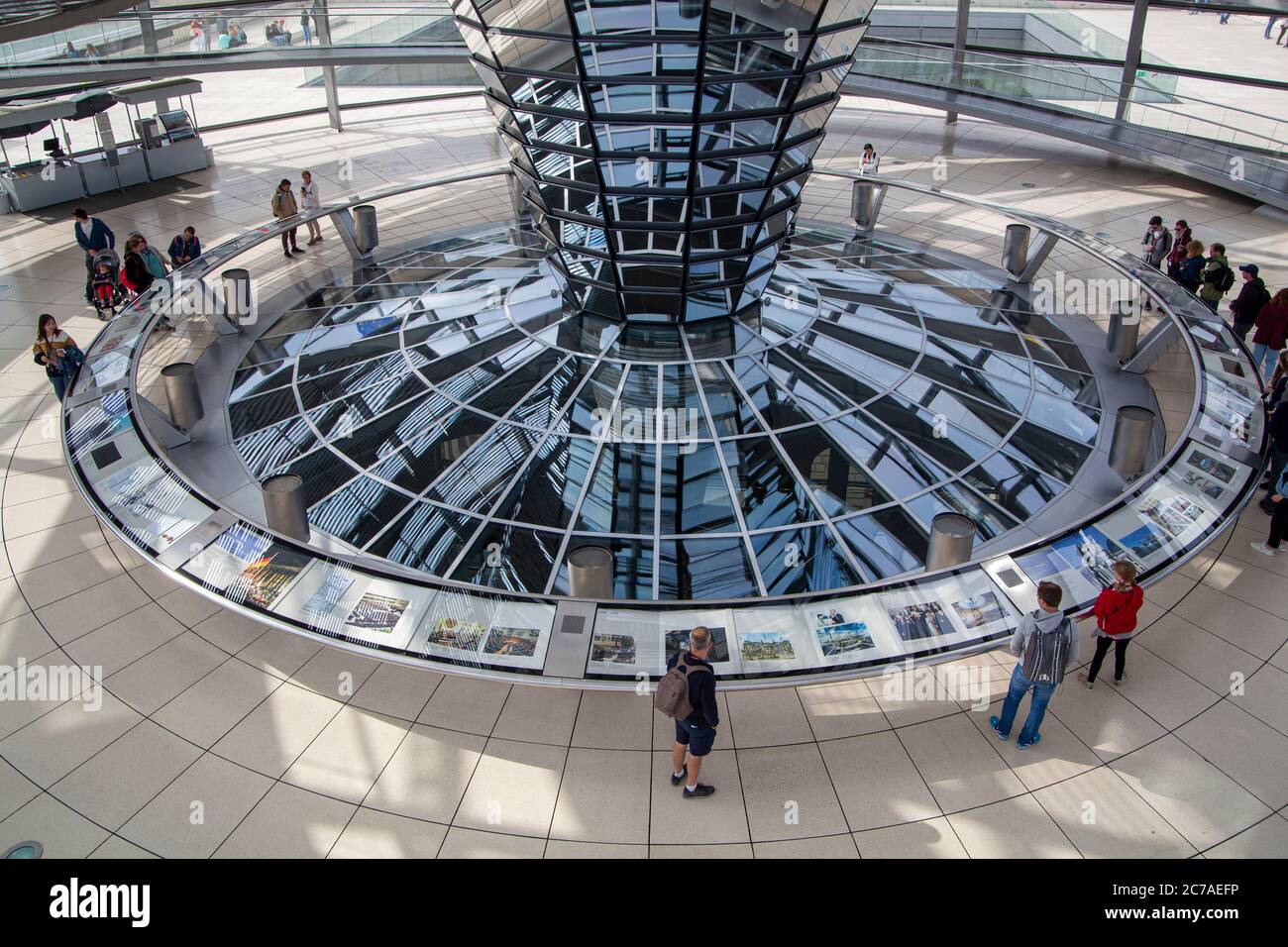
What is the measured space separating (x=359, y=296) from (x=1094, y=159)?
1985cm

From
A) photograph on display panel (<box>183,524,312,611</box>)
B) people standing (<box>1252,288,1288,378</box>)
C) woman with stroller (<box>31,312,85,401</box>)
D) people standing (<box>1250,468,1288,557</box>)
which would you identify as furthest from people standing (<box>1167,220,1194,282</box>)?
woman with stroller (<box>31,312,85,401</box>)

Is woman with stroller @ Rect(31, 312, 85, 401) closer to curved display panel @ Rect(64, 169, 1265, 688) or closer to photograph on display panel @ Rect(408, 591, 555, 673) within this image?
curved display panel @ Rect(64, 169, 1265, 688)

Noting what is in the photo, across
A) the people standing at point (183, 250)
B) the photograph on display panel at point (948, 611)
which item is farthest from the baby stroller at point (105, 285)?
the photograph on display panel at point (948, 611)

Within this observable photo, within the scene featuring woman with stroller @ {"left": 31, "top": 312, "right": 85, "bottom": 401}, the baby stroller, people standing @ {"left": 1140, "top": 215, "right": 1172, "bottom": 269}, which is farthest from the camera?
people standing @ {"left": 1140, "top": 215, "right": 1172, "bottom": 269}

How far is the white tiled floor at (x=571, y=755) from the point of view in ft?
26.7

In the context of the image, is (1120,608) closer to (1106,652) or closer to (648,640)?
(1106,652)

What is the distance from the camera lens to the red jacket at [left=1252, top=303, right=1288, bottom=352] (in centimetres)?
1428

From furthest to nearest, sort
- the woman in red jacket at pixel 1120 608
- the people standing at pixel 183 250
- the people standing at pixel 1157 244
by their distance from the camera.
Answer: the people standing at pixel 183 250
the people standing at pixel 1157 244
the woman in red jacket at pixel 1120 608

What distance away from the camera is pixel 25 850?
8023 mm

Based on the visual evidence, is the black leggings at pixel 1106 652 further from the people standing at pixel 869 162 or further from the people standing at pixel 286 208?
the people standing at pixel 286 208

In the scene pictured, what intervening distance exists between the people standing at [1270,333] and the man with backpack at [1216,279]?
1.37 meters

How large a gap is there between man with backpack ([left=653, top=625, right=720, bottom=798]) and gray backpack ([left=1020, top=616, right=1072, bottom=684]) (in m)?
2.77

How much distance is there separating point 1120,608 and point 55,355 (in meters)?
14.3

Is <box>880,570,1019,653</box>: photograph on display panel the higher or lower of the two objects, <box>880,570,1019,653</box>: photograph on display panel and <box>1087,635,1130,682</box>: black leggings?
the higher
